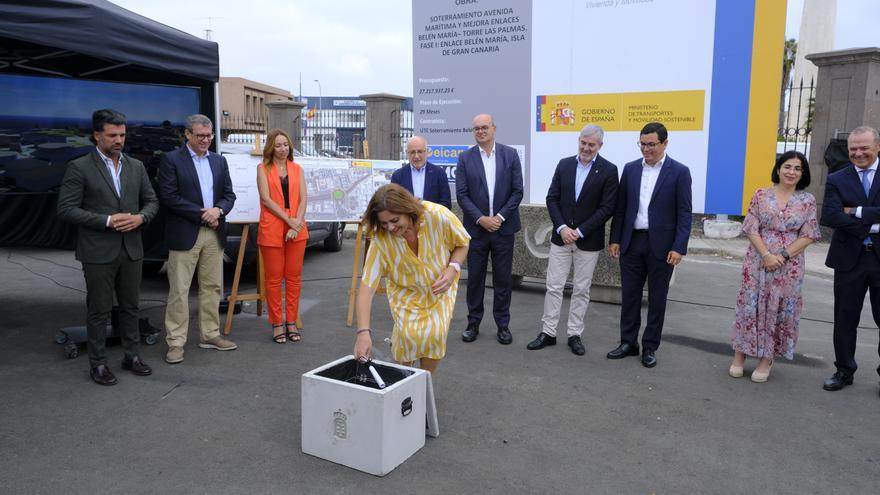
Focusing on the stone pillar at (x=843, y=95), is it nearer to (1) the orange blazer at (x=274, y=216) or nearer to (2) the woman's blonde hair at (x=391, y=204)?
(1) the orange blazer at (x=274, y=216)

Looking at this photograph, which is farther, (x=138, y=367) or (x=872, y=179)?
(x=138, y=367)

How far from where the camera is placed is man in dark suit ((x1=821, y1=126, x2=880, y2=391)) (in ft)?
14.3

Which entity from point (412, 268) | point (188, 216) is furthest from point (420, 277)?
point (188, 216)

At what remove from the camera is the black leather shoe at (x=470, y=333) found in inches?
224

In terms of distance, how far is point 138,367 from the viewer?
15.5 feet

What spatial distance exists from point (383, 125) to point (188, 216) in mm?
9860

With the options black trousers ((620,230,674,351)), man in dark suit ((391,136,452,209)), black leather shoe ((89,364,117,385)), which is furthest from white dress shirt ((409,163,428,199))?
black leather shoe ((89,364,117,385))

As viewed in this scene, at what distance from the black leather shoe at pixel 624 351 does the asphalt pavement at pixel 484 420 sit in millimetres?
73

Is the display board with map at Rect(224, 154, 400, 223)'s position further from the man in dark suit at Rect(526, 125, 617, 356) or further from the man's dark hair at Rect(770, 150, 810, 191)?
the man's dark hair at Rect(770, 150, 810, 191)

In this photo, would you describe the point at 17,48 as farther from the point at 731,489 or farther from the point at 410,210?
the point at 731,489

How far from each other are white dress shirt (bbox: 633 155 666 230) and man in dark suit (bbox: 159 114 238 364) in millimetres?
3328

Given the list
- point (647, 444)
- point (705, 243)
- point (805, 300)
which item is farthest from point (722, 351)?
point (705, 243)

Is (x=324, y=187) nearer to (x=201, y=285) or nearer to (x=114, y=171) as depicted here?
(x=201, y=285)

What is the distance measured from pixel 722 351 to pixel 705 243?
20.5 ft
